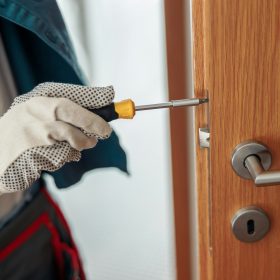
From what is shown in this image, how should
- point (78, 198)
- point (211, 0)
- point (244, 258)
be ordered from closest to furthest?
point (211, 0) → point (244, 258) → point (78, 198)

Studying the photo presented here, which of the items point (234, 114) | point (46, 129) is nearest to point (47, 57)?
point (46, 129)

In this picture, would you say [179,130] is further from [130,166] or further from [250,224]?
[250,224]

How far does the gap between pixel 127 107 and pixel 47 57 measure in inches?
11.6

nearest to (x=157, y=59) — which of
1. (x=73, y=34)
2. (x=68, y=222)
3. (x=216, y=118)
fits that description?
(x=73, y=34)

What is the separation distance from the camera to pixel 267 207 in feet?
1.74

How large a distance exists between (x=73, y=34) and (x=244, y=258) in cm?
54

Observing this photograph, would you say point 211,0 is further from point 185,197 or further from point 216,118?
point 185,197

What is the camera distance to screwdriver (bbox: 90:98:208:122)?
19.1 inches

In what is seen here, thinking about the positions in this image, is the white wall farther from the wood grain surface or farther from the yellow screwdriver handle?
the yellow screwdriver handle

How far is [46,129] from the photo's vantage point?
1.52 feet

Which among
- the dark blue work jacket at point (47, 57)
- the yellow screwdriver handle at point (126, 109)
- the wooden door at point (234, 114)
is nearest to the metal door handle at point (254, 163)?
the wooden door at point (234, 114)

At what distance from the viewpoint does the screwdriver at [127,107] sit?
48 centimetres

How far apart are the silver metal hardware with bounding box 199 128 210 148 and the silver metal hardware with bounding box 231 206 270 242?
0.34ft

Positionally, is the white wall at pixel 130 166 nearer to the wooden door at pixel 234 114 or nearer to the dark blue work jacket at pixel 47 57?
the dark blue work jacket at pixel 47 57
